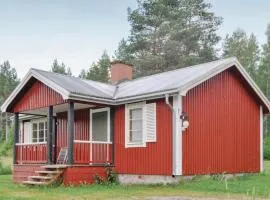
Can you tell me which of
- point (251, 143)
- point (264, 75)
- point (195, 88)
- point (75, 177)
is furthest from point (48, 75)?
point (264, 75)

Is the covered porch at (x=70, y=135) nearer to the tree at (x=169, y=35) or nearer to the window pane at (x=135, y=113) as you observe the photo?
the window pane at (x=135, y=113)

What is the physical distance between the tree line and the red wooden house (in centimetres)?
2455

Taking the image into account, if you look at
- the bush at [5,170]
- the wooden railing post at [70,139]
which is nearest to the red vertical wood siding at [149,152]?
the wooden railing post at [70,139]

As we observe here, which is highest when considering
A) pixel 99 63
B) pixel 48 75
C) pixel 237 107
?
pixel 99 63

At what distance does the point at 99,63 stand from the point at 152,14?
2252cm

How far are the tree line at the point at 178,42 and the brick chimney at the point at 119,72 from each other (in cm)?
2045

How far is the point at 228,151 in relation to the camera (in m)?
18.2

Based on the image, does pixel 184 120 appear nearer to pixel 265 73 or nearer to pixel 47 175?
pixel 47 175

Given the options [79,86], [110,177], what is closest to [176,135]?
[110,177]

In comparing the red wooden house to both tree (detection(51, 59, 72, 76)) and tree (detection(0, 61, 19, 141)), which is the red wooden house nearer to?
tree (detection(0, 61, 19, 141))

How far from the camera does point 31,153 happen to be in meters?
20.7

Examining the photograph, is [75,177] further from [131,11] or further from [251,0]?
[131,11]

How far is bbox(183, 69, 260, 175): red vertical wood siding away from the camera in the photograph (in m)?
16.9

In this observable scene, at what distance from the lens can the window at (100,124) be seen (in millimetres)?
18984
